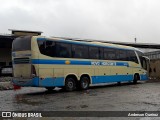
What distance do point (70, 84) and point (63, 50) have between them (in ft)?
6.79

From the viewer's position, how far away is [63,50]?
18.0 m

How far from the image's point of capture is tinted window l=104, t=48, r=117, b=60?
71.5ft

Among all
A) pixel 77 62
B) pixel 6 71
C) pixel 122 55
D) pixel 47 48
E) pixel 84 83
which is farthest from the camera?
pixel 6 71

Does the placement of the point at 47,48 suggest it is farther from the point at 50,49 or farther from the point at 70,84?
the point at 70,84

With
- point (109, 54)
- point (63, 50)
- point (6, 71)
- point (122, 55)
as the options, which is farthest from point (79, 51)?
point (6, 71)

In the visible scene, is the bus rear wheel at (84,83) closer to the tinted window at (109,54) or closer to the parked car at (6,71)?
the tinted window at (109,54)

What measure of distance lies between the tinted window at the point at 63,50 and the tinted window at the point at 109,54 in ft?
13.6

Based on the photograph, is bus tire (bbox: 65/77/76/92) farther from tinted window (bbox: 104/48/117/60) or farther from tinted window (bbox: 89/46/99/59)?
tinted window (bbox: 104/48/117/60)

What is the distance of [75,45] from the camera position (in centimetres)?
1897

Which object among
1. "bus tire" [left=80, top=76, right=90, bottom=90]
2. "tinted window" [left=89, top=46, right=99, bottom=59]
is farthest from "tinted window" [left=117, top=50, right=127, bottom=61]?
"bus tire" [left=80, top=76, right=90, bottom=90]

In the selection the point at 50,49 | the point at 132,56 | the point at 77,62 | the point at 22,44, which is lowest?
the point at 77,62

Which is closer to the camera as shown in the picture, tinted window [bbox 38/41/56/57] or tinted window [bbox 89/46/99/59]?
tinted window [bbox 38/41/56/57]

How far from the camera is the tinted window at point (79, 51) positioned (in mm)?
18750

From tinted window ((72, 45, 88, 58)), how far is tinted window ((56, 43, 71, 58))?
0.45 m
